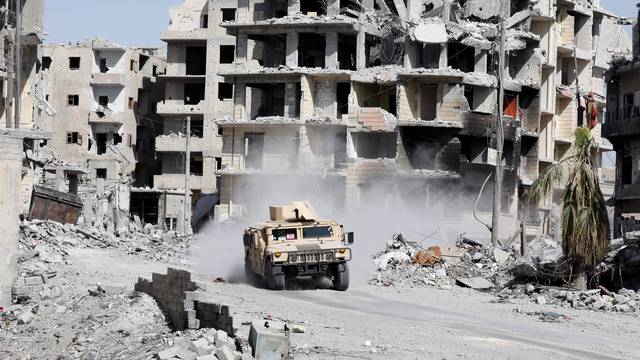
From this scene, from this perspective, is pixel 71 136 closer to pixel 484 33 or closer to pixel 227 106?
pixel 227 106

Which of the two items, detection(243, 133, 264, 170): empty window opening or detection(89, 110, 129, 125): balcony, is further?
detection(89, 110, 129, 125): balcony

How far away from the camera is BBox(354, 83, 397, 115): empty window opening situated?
67125 millimetres

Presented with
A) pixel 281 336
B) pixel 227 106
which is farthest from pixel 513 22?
pixel 281 336

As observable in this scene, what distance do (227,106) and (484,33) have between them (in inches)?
879

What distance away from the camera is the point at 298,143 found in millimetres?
67750

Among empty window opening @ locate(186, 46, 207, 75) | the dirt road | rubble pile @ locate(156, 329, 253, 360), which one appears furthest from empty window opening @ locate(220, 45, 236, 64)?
rubble pile @ locate(156, 329, 253, 360)

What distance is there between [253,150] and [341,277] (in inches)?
1321

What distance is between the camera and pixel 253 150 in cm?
6988

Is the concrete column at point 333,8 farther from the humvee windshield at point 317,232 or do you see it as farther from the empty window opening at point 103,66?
the humvee windshield at point 317,232

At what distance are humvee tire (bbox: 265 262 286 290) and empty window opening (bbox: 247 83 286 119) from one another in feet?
114

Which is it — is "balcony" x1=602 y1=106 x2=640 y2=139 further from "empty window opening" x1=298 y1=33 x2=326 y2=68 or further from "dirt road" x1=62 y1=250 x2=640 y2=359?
"empty window opening" x1=298 y1=33 x2=326 y2=68

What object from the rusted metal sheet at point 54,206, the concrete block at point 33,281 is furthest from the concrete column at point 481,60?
the concrete block at point 33,281

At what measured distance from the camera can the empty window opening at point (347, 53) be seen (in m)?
69.3

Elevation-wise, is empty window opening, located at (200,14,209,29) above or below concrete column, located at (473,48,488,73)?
above
